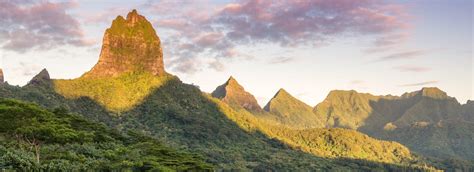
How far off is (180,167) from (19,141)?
1567 centimetres

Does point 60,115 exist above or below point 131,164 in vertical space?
above

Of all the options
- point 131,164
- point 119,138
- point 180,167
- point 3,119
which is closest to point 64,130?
point 3,119

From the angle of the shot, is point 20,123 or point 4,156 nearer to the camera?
point 4,156

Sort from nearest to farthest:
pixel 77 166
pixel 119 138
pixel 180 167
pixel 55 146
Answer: pixel 77 166 → pixel 55 146 → pixel 180 167 → pixel 119 138

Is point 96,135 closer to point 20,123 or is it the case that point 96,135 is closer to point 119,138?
point 119,138

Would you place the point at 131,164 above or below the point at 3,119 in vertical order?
below

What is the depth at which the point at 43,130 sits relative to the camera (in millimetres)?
42312

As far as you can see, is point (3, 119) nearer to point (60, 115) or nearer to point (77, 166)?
point (77, 166)

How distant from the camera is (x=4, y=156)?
33.0 metres

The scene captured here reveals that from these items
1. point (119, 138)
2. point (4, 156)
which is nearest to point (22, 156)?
point (4, 156)

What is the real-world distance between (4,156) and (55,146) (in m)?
12.5

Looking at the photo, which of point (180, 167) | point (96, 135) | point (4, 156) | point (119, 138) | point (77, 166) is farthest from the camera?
point (119, 138)

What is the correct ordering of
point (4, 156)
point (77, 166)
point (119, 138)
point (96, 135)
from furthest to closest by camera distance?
point (119, 138), point (96, 135), point (77, 166), point (4, 156)

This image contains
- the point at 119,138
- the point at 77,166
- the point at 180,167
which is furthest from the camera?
the point at 119,138
